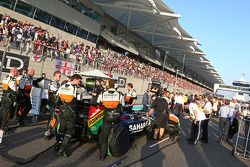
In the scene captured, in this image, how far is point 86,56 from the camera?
1934 centimetres

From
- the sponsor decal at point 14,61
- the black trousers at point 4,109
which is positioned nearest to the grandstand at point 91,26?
the sponsor decal at point 14,61

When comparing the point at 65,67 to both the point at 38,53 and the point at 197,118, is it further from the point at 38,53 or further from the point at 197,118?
the point at 197,118

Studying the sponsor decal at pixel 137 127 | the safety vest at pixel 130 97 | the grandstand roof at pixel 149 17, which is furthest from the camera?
the grandstand roof at pixel 149 17

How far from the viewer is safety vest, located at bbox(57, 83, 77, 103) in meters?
5.61

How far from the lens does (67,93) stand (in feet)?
18.4

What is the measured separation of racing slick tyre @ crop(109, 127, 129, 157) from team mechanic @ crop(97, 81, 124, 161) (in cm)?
14

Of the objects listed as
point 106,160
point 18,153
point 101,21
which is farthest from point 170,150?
point 101,21

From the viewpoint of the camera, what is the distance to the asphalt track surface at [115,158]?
5301mm

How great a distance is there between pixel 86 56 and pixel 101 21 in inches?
462

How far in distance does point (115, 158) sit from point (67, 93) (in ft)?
5.90

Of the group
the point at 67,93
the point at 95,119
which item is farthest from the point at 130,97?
the point at 67,93

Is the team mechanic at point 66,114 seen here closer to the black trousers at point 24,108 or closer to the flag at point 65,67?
the black trousers at point 24,108

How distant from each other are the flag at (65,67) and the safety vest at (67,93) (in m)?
10.4

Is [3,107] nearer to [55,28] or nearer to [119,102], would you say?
[119,102]
